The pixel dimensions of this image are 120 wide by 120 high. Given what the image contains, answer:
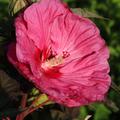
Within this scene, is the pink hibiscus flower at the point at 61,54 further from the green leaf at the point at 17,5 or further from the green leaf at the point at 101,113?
the green leaf at the point at 101,113

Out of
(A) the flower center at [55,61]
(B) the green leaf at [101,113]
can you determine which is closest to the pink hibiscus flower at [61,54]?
(A) the flower center at [55,61]

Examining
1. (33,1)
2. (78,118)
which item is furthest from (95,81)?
(78,118)

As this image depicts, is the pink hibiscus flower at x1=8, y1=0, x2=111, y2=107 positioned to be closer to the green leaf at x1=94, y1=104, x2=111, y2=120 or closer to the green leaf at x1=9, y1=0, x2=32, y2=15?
the green leaf at x1=9, y1=0, x2=32, y2=15

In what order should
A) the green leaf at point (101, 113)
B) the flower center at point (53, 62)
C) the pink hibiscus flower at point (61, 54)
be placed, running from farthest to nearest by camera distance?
the green leaf at point (101, 113) → the flower center at point (53, 62) → the pink hibiscus flower at point (61, 54)

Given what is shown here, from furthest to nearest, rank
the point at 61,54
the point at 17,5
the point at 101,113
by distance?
the point at 101,113, the point at 61,54, the point at 17,5

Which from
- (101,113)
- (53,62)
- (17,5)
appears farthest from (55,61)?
(101,113)

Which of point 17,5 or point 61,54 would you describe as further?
point 61,54

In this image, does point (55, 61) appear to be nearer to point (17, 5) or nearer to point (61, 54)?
point (61, 54)

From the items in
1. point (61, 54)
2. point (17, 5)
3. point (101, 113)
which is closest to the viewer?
point (17, 5)
